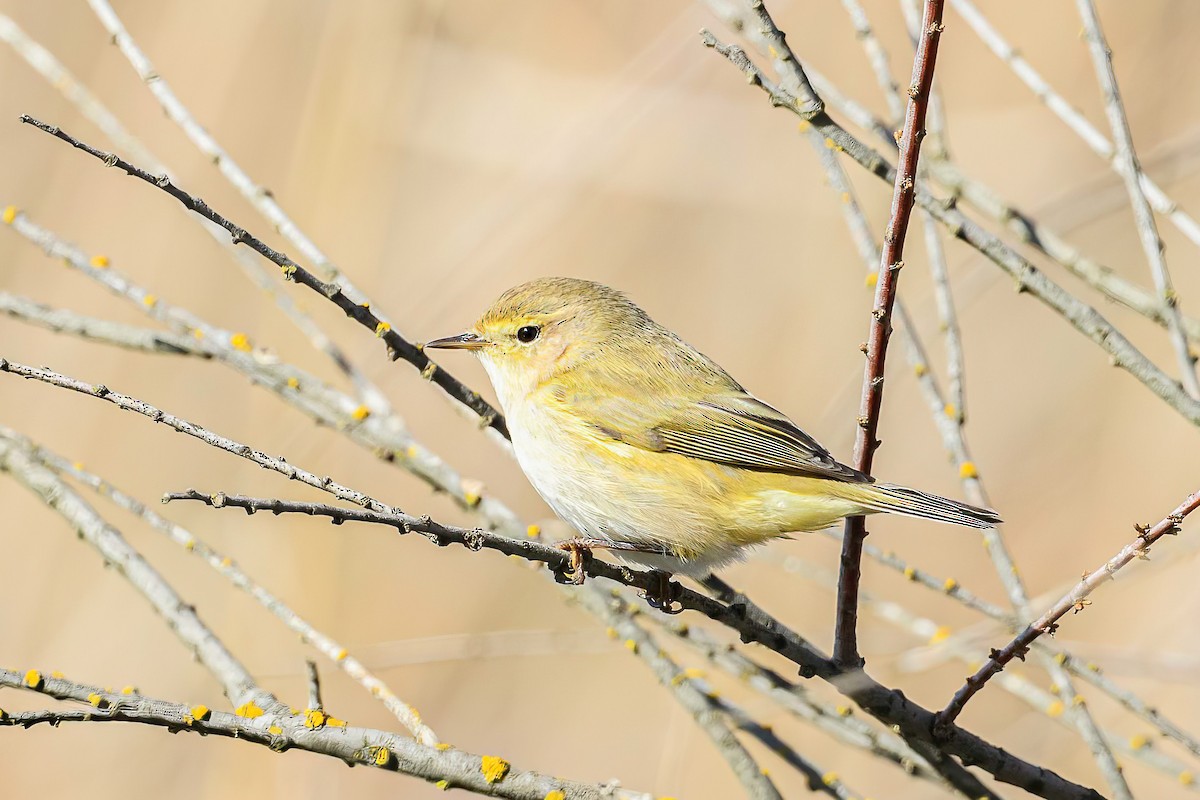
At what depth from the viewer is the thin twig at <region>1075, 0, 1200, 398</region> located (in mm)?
2305

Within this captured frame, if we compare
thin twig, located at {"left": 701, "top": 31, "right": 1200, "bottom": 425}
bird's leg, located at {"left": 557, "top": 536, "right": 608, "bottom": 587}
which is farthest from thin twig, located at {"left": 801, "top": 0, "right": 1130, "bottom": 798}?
bird's leg, located at {"left": 557, "top": 536, "right": 608, "bottom": 587}

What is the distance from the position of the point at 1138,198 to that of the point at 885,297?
0.71 metres

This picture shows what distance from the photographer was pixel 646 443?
306cm

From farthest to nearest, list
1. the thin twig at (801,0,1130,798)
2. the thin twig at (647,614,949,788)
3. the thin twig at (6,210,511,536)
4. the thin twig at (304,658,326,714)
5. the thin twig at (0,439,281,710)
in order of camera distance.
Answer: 1. the thin twig at (6,210,511,536)
2. the thin twig at (801,0,1130,798)
3. the thin twig at (647,614,949,788)
4. the thin twig at (0,439,281,710)
5. the thin twig at (304,658,326,714)

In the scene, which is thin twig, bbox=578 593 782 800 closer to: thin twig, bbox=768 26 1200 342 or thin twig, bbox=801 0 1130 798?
thin twig, bbox=801 0 1130 798

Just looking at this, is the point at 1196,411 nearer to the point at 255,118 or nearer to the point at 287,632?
the point at 287,632

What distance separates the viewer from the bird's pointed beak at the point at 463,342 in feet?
10.6

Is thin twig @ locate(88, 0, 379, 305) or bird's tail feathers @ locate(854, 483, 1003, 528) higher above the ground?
thin twig @ locate(88, 0, 379, 305)

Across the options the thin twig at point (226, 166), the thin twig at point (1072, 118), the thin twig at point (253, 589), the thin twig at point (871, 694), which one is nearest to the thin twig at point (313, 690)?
the thin twig at point (253, 589)

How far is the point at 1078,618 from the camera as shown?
5.39 m

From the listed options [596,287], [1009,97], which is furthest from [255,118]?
[1009,97]

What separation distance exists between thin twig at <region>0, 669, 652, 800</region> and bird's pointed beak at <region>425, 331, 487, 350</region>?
4.55 ft

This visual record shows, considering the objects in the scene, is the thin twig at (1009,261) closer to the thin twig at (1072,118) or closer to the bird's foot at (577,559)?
the thin twig at (1072,118)

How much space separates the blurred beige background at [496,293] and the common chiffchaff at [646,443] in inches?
44.6
